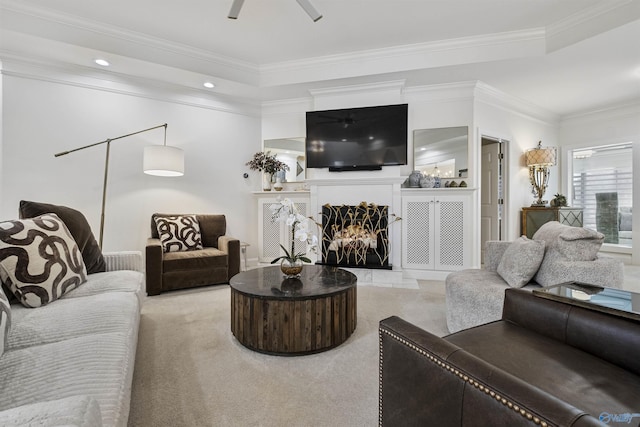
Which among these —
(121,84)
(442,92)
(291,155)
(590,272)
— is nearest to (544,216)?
(442,92)

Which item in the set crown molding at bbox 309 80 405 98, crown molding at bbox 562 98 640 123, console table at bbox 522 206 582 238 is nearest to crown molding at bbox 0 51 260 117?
crown molding at bbox 309 80 405 98

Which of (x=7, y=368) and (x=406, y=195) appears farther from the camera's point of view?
(x=406, y=195)

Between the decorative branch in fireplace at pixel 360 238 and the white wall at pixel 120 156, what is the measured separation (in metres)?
1.48

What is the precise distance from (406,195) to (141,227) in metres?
3.57

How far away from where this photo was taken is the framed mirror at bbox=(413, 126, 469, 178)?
383 cm

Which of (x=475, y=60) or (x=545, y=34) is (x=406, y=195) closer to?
(x=475, y=60)

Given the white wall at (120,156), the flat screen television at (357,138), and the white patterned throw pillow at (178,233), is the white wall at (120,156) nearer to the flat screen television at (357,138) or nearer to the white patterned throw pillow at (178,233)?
the white patterned throw pillow at (178,233)

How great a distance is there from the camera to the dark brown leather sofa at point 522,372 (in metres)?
0.57

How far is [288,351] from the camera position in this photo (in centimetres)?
179

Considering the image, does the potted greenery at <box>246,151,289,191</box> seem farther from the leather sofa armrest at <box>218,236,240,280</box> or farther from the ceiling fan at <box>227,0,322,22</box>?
the ceiling fan at <box>227,0,322,22</box>

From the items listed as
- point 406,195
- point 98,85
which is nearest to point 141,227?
point 98,85

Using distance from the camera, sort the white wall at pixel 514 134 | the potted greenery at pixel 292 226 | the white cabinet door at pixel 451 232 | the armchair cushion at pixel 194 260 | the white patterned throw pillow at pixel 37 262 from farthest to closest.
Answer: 1. the white wall at pixel 514 134
2. the white cabinet door at pixel 451 232
3. the armchair cushion at pixel 194 260
4. the potted greenery at pixel 292 226
5. the white patterned throw pillow at pixel 37 262

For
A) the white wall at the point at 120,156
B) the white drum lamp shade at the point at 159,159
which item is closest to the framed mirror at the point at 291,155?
the white wall at the point at 120,156

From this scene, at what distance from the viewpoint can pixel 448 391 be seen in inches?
27.4
